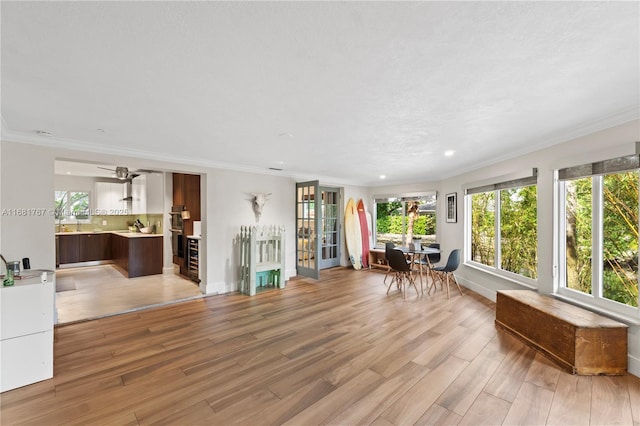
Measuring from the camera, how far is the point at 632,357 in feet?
8.09

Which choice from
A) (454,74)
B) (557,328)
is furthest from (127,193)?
(557,328)

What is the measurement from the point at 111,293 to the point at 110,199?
419 centimetres

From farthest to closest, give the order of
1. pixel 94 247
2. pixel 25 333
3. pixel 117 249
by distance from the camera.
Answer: pixel 94 247 < pixel 117 249 < pixel 25 333

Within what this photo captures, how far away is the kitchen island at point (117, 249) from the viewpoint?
610cm

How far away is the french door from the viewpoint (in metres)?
5.85

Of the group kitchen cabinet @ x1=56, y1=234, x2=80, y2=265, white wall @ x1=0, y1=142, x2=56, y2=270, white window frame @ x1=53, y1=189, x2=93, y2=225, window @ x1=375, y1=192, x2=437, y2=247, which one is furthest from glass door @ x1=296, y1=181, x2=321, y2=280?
white window frame @ x1=53, y1=189, x2=93, y2=225

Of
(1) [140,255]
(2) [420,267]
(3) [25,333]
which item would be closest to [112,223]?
(1) [140,255]

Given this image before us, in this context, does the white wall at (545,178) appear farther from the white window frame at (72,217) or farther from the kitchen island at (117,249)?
the white window frame at (72,217)

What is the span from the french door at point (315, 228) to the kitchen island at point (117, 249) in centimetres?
333

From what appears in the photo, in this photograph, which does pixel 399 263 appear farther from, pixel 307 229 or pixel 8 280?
pixel 8 280

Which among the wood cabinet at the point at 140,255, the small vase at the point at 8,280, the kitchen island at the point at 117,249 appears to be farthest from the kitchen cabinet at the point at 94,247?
the small vase at the point at 8,280

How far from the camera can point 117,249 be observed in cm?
718

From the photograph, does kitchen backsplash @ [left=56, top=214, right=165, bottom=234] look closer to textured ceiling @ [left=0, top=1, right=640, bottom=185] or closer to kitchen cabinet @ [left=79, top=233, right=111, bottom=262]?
kitchen cabinet @ [left=79, top=233, right=111, bottom=262]

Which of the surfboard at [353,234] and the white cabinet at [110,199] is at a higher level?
the white cabinet at [110,199]
